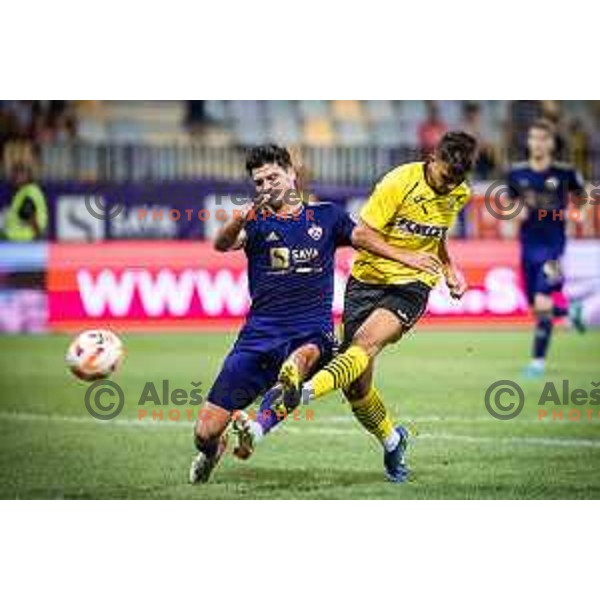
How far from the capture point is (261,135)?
391 inches

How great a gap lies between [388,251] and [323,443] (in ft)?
4.32

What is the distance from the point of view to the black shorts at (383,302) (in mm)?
6234

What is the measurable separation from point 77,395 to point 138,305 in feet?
5.47

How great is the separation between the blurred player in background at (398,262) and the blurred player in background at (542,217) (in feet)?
9.15

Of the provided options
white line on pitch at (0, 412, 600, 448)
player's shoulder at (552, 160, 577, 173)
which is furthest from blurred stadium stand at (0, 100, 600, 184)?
white line on pitch at (0, 412, 600, 448)

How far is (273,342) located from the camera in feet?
20.5

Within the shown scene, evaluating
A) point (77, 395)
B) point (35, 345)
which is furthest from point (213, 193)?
point (77, 395)

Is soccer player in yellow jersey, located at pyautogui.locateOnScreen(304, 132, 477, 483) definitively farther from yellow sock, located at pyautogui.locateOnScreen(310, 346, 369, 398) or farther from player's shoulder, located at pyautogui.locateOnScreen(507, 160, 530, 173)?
player's shoulder, located at pyautogui.locateOnScreen(507, 160, 530, 173)

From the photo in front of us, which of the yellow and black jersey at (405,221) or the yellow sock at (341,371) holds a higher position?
the yellow and black jersey at (405,221)

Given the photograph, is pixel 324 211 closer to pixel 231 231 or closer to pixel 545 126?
pixel 231 231

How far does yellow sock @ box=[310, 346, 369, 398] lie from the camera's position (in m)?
5.84

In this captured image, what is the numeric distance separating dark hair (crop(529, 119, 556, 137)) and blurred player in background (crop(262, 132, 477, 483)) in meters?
A: 2.69

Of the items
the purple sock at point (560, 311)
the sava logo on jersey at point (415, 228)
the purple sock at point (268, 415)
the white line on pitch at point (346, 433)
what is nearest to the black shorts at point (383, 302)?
the sava logo on jersey at point (415, 228)

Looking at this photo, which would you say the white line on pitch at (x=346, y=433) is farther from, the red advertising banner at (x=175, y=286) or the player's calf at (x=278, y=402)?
the red advertising banner at (x=175, y=286)
